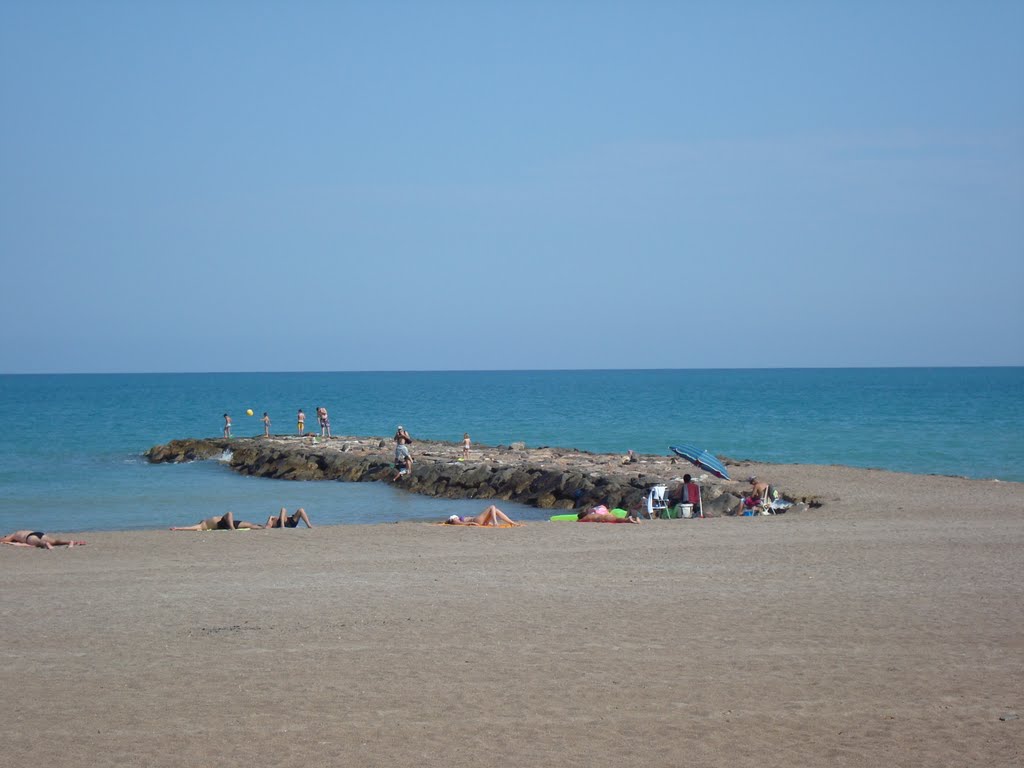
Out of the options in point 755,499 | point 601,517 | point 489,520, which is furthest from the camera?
point 755,499

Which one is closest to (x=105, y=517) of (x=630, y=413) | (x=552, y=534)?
(x=552, y=534)

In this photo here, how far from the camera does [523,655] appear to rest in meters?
9.90

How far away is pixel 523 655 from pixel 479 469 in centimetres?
2297

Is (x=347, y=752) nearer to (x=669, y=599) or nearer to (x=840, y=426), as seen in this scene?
(x=669, y=599)

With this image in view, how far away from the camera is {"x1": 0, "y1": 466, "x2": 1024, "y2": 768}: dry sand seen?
7488 millimetres

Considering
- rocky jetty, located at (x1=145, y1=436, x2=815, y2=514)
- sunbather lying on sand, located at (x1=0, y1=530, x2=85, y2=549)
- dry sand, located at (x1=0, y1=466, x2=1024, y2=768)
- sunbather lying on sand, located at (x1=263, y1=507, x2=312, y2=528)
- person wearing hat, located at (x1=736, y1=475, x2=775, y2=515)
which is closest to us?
dry sand, located at (x1=0, y1=466, x2=1024, y2=768)

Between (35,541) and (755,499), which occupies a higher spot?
(755,499)

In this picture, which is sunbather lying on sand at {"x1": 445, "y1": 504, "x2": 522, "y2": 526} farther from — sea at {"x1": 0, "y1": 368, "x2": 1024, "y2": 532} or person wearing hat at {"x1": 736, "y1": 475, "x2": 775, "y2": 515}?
person wearing hat at {"x1": 736, "y1": 475, "x2": 775, "y2": 515}

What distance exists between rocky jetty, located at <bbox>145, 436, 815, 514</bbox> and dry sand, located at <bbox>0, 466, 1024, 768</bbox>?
10740 millimetres

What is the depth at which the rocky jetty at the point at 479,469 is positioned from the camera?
28.4m

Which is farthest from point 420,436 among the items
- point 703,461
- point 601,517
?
point 601,517

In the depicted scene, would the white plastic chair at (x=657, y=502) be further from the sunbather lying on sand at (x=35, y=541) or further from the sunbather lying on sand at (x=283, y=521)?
the sunbather lying on sand at (x=35, y=541)

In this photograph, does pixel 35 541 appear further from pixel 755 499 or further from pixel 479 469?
pixel 479 469

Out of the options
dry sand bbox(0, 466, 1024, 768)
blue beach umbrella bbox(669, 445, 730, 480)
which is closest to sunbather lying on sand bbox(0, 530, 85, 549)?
dry sand bbox(0, 466, 1024, 768)
